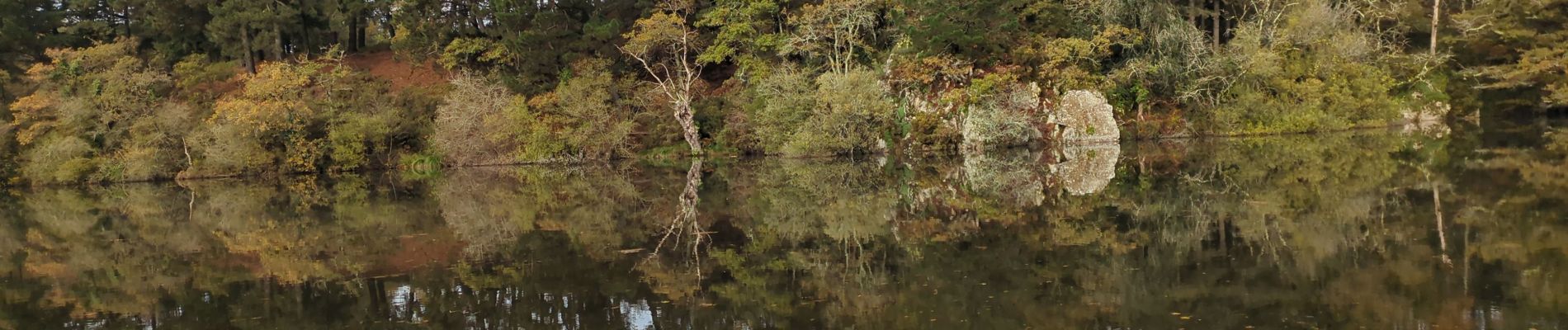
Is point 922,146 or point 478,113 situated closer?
point 922,146

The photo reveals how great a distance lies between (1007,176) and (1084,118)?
563 inches

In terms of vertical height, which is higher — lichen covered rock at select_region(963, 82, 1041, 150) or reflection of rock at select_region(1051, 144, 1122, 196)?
lichen covered rock at select_region(963, 82, 1041, 150)

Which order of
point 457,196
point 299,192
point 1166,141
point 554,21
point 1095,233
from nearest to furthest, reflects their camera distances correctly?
point 1095,233, point 457,196, point 299,192, point 1166,141, point 554,21

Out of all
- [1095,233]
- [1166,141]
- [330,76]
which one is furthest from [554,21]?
[1095,233]

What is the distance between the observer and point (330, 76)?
44.5 metres

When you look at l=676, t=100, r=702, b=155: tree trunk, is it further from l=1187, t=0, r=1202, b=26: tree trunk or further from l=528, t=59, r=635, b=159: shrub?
l=1187, t=0, r=1202, b=26: tree trunk

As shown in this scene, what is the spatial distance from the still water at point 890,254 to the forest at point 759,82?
1159 centimetres

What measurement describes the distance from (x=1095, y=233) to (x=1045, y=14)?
87.9 ft

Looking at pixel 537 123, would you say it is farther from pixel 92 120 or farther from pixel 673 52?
pixel 92 120

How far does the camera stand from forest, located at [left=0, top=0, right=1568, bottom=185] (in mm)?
37438

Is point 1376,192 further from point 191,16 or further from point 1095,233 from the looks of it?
point 191,16

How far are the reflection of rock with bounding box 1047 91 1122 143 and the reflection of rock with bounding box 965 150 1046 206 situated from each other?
3.09 m

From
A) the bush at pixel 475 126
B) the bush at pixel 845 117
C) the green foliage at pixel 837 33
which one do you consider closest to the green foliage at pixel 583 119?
the bush at pixel 475 126

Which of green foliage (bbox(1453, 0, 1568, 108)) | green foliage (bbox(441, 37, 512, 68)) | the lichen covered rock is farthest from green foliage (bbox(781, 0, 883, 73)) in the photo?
green foliage (bbox(1453, 0, 1568, 108))
